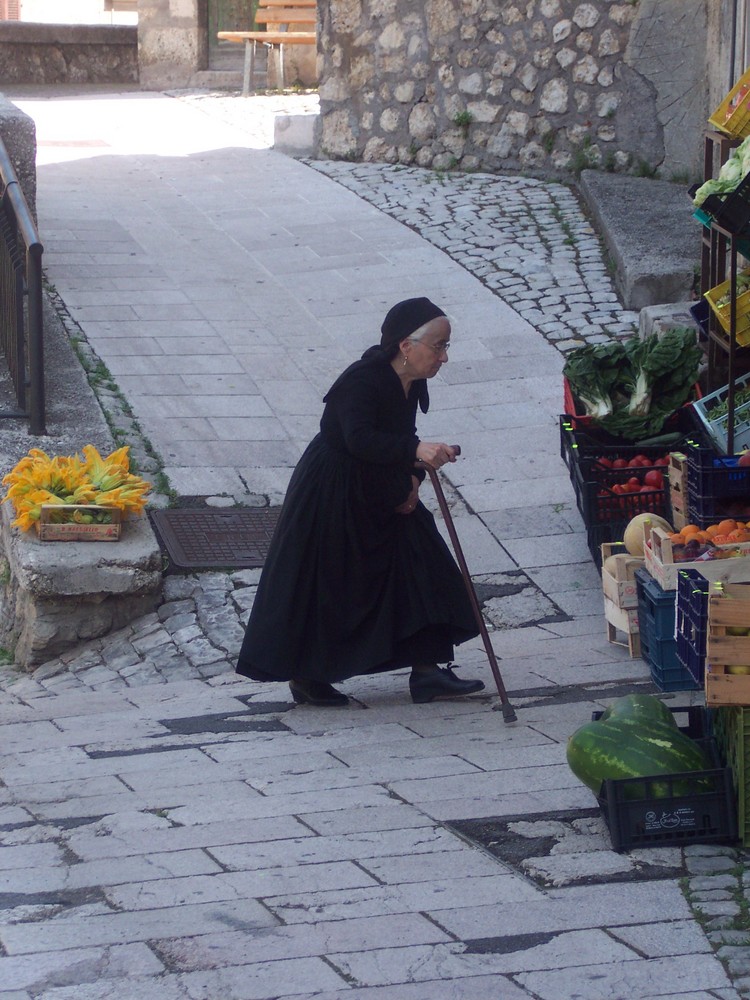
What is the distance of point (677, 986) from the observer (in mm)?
3012

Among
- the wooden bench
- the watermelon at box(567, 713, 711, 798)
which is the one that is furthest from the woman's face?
the wooden bench

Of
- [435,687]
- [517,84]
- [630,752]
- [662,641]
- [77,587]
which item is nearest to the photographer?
[630,752]

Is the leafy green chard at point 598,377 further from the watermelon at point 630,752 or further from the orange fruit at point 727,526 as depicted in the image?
the watermelon at point 630,752

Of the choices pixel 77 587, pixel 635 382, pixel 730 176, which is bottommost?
pixel 77 587

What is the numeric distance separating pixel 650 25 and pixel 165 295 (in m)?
4.81

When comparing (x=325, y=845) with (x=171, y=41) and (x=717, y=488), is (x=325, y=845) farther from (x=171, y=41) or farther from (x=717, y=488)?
(x=171, y=41)

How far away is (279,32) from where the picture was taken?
17.5 meters

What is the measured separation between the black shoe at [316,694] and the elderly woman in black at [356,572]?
0.16 meters

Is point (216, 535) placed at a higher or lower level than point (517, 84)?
lower

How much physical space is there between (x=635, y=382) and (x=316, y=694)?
8.40ft

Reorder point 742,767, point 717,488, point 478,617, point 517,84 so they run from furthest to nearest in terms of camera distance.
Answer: point 517,84 < point 717,488 < point 478,617 < point 742,767

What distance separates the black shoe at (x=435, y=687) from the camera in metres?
5.36

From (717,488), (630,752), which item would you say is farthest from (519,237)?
(630,752)

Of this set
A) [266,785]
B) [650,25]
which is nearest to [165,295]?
[650,25]
